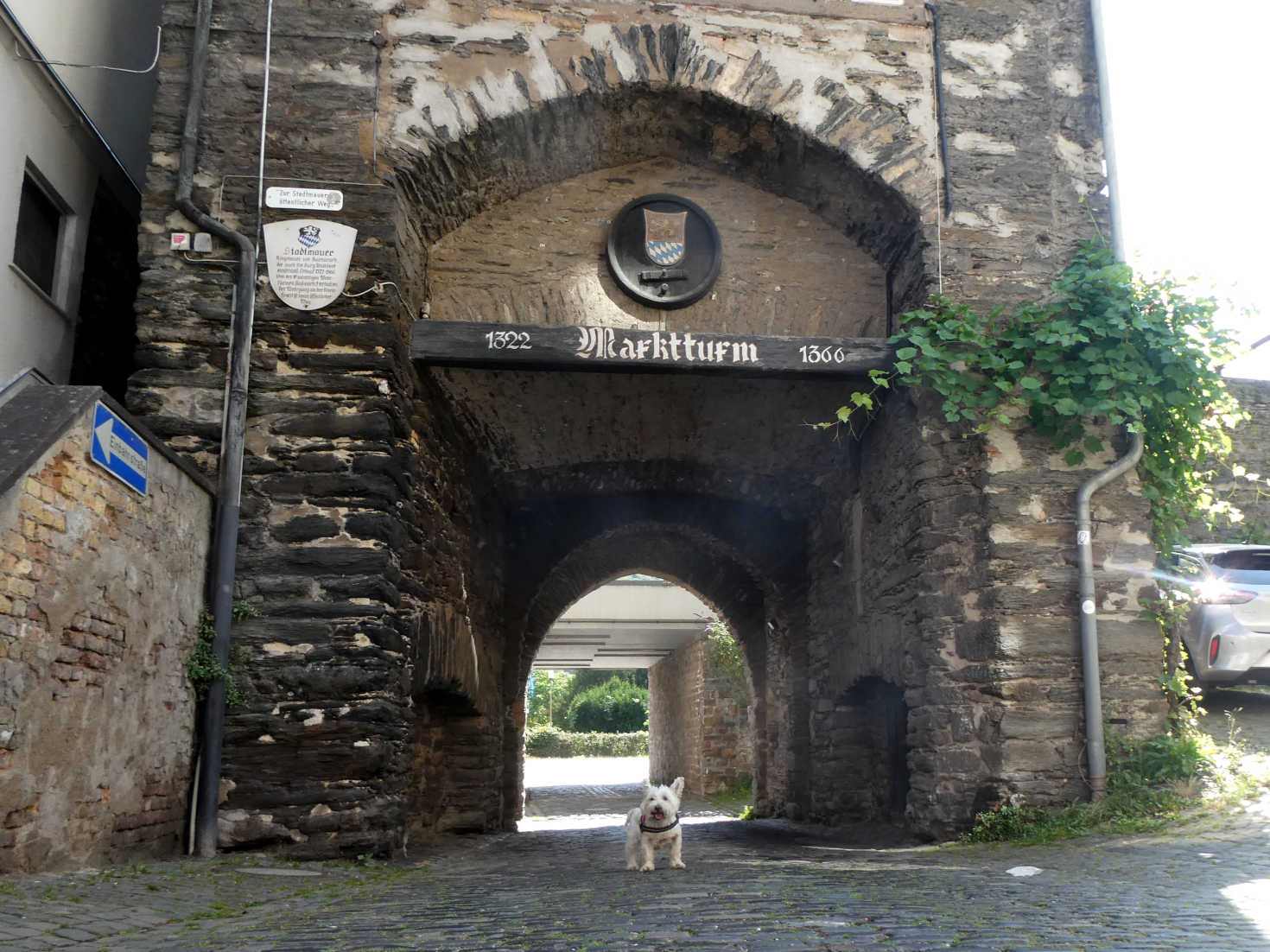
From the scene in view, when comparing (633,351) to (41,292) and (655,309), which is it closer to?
(655,309)

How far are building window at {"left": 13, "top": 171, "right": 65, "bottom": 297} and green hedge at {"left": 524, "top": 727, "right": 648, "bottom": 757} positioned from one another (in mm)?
31759

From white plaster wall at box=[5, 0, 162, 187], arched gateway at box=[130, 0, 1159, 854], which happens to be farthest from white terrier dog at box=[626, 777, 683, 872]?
white plaster wall at box=[5, 0, 162, 187]

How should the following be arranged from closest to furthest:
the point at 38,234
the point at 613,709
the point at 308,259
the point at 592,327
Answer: the point at 308,259 → the point at 38,234 → the point at 592,327 → the point at 613,709

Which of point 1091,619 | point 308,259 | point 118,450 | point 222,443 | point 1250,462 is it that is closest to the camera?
point 118,450

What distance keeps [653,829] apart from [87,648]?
2637 mm

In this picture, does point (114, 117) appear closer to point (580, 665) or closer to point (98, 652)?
point (98, 652)

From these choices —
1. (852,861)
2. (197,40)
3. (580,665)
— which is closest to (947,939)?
(852,861)

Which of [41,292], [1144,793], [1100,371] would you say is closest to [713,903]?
[1144,793]

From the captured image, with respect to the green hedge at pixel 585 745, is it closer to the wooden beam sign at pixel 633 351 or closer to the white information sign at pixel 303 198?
the wooden beam sign at pixel 633 351

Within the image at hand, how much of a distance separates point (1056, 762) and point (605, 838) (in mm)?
4042

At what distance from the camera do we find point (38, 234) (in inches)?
263

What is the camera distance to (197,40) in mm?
6594

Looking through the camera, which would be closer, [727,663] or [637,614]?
[727,663]

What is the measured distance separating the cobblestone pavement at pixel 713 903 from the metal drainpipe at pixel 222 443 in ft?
1.44
